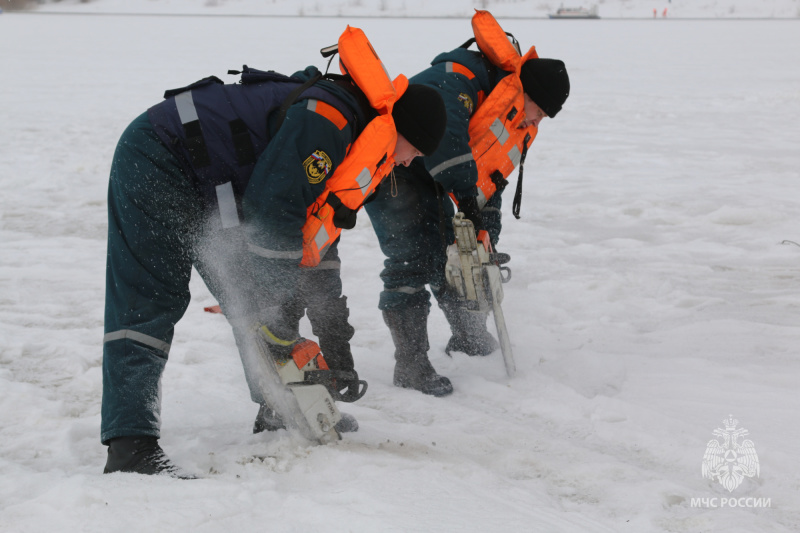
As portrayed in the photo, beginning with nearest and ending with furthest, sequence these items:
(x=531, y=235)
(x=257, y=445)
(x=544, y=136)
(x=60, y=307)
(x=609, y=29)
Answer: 1. (x=257, y=445)
2. (x=60, y=307)
3. (x=531, y=235)
4. (x=544, y=136)
5. (x=609, y=29)

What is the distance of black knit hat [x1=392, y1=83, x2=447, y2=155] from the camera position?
249cm

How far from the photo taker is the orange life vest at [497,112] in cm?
327

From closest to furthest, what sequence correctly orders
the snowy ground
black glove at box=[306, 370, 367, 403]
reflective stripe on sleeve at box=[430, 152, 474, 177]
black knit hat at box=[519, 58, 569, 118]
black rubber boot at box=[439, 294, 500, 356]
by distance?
the snowy ground
black glove at box=[306, 370, 367, 403]
reflective stripe on sleeve at box=[430, 152, 474, 177]
black knit hat at box=[519, 58, 569, 118]
black rubber boot at box=[439, 294, 500, 356]

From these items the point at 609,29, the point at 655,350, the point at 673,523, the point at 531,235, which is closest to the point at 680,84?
the point at 531,235

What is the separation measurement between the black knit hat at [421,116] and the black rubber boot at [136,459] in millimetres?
1370

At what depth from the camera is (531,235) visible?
5426 millimetres

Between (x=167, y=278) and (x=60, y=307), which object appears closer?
(x=167, y=278)

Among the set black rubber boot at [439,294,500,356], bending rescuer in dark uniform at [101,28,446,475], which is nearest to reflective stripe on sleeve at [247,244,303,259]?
bending rescuer in dark uniform at [101,28,446,475]

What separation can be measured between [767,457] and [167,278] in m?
2.15

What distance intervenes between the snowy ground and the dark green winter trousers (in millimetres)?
302

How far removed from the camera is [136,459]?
2264 millimetres

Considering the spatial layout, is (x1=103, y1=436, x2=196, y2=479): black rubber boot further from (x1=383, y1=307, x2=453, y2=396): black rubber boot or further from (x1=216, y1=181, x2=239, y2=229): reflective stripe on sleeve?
(x1=383, y1=307, x2=453, y2=396): black rubber boot

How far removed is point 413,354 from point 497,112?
1201 mm

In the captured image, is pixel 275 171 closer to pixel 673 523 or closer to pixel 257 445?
pixel 257 445
